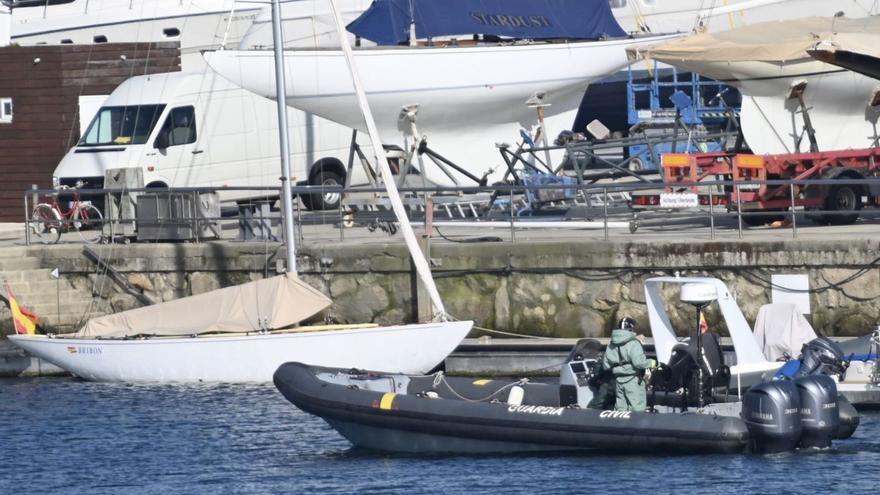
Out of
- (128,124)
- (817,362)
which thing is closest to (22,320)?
(128,124)

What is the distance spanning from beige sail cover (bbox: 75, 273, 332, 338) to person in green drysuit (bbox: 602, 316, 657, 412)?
690cm

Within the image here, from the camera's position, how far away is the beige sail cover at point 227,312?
23328 mm

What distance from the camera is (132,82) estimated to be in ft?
105

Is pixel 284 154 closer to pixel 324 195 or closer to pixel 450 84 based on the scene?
pixel 324 195

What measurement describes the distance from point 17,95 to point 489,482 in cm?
1982

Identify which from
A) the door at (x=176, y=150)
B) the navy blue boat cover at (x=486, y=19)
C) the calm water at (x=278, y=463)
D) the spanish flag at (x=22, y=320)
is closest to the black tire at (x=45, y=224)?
the door at (x=176, y=150)

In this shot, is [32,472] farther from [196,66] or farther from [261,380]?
[196,66]

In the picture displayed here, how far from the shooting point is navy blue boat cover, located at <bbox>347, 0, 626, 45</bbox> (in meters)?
32.0

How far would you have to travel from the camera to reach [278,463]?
18.3 metres

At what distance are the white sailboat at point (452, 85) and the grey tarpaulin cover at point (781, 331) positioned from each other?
11.1m

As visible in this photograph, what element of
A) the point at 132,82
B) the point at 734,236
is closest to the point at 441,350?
the point at 734,236

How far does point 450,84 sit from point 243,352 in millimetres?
9809

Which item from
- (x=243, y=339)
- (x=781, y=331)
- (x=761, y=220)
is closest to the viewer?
(x=781, y=331)

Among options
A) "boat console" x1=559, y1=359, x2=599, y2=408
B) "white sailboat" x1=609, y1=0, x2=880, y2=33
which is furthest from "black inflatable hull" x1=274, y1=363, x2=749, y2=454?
"white sailboat" x1=609, y1=0, x2=880, y2=33
